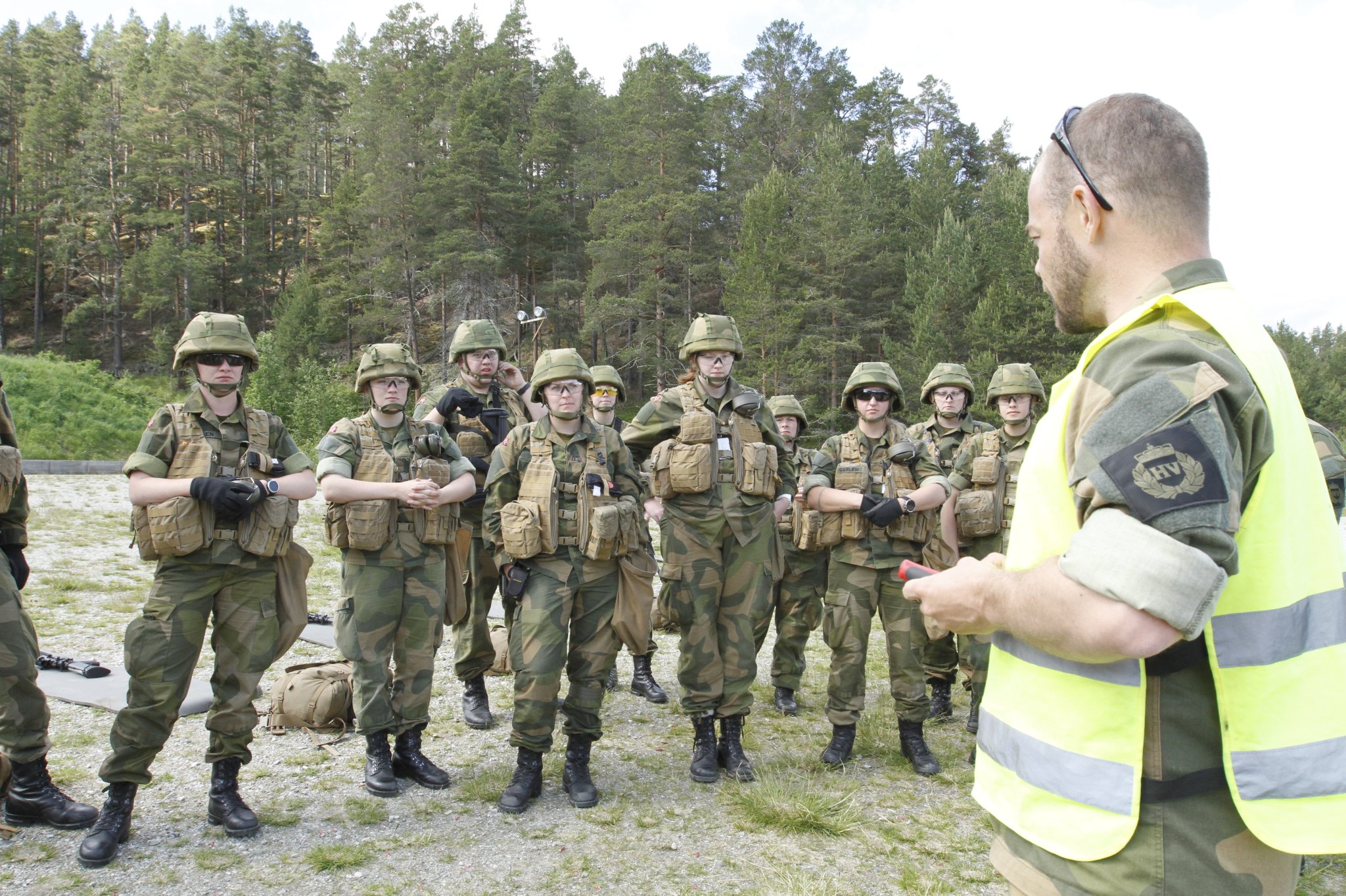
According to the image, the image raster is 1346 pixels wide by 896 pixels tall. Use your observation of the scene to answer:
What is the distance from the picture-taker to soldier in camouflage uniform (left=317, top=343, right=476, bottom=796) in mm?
4848

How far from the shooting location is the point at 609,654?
16.2 ft

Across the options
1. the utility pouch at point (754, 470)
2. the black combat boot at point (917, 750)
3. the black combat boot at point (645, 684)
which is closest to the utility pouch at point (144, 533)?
the utility pouch at point (754, 470)

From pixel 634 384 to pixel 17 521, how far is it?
1426 inches

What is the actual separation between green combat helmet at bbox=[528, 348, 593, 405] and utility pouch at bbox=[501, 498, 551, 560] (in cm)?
77

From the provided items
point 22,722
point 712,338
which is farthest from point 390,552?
point 712,338

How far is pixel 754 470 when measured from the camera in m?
5.46

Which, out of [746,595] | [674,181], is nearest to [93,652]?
[746,595]

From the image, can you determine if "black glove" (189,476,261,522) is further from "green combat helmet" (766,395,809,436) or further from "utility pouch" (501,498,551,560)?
"green combat helmet" (766,395,809,436)

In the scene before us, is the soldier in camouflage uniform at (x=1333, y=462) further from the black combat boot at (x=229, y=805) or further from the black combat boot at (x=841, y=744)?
the black combat boot at (x=229, y=805)

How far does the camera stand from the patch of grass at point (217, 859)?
3.91 metres

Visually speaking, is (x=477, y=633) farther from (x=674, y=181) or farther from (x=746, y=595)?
(x=674, y=181)

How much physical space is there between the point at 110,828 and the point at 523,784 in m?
1.96

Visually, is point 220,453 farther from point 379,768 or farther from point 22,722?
point 379,768

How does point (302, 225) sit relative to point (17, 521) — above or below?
above
